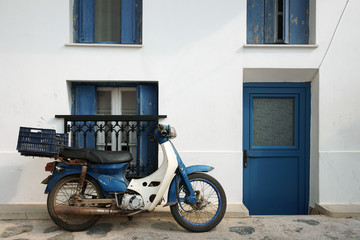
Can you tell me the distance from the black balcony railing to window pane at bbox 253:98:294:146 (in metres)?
1.66

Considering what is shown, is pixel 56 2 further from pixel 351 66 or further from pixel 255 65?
pixel 351 66

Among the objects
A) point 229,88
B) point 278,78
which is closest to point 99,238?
point 229,88

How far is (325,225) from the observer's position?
4.14m

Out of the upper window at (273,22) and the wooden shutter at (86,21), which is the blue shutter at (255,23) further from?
the wooden shutter at (86,21)

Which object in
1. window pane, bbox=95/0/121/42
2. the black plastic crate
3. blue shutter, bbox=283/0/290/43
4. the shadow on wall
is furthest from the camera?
window pane, bbox=95/0/121/42

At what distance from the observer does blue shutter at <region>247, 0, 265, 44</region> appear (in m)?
5.01

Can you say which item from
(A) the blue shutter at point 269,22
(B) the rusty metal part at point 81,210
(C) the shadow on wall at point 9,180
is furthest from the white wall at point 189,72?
(B) the rusty metal part at point 81,210

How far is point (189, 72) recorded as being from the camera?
15.5 ft

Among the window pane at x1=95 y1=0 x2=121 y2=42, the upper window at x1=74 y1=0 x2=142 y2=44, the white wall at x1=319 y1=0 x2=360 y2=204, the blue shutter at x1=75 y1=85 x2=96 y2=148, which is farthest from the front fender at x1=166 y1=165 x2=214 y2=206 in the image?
the window pane at x1=95 y1=0 x2=121 y2=42

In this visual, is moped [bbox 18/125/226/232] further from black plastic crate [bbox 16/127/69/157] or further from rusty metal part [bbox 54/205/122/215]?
black plastic crate [bbox 16/127/69/157]

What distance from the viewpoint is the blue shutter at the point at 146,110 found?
4938 mm

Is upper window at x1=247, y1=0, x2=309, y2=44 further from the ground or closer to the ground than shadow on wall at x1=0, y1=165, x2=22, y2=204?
further from the ground

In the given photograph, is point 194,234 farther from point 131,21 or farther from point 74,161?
Answer: point 131,21

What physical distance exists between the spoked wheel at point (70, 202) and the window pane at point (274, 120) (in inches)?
110
